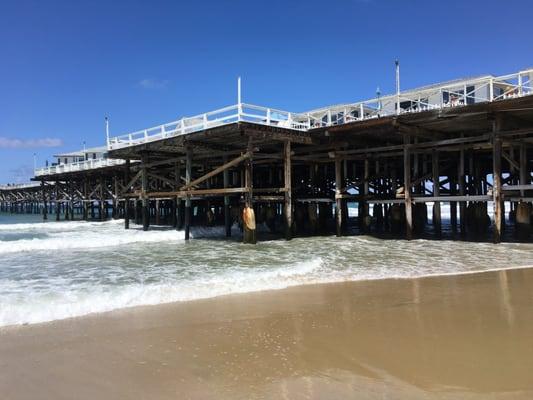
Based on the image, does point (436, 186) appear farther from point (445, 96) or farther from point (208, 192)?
point (208, 192)

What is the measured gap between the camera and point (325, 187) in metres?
26.7

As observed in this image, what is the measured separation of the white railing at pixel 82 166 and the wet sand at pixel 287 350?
28.5 m

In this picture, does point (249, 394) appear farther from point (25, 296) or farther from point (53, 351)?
point (25, 296)

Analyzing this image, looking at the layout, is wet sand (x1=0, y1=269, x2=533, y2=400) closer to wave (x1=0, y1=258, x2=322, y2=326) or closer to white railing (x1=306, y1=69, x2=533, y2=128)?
wave (x1=0, y1=258, x2=322, y2=326)

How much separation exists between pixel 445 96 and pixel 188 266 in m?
17.3

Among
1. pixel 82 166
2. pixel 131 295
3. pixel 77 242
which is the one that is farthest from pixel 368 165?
pixel 82 166

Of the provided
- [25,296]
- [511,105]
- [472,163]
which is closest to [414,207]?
[472,163]

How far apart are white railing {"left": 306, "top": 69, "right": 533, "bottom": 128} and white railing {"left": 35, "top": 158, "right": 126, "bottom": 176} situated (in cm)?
1742

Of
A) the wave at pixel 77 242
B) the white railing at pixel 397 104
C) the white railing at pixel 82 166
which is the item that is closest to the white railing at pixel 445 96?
the white railing at pixel 397 104

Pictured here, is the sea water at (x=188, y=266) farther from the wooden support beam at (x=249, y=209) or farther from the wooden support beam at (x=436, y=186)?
the wooden support beam at (x=436, y=186)

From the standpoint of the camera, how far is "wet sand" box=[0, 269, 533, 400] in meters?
4.23

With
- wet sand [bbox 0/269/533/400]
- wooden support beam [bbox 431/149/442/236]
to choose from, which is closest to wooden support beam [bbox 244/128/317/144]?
wooden support beam [bbox 431/149/442/236]

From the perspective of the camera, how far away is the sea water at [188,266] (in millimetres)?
8297

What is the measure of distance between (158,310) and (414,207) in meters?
20.6
